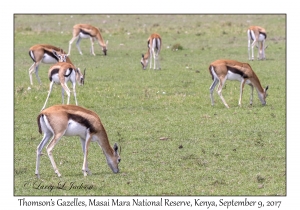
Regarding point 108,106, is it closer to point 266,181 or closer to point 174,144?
point 174,144

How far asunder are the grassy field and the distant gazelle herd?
14.2 inches

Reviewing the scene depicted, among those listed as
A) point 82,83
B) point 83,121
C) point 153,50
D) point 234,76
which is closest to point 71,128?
point 83,121

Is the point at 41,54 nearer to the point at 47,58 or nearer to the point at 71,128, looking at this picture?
the point at 47,58

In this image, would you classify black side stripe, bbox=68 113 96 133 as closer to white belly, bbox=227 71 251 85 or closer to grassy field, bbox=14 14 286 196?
grassy field, bbox=14 14 286 196

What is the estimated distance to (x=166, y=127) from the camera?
1247 cm

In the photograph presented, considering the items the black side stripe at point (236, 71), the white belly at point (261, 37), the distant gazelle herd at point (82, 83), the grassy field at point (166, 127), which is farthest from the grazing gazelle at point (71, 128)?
the white belly at point (261, 37)

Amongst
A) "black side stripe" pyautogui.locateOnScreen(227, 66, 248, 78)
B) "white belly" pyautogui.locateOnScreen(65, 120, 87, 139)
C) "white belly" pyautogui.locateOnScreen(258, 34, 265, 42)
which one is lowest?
"white belly" pyautogui.locateOnScreen(65, 120, 87, 139)

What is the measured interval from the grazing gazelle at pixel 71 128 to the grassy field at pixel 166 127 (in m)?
0.25

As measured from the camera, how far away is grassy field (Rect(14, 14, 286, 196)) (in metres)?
8.45

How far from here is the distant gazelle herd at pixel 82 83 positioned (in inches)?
339

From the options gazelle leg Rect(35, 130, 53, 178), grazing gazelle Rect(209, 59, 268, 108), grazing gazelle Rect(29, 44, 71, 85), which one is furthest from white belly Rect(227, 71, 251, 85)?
gazelle leg Rect(35, 130, 53, 178)

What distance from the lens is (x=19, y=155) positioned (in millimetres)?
10250
